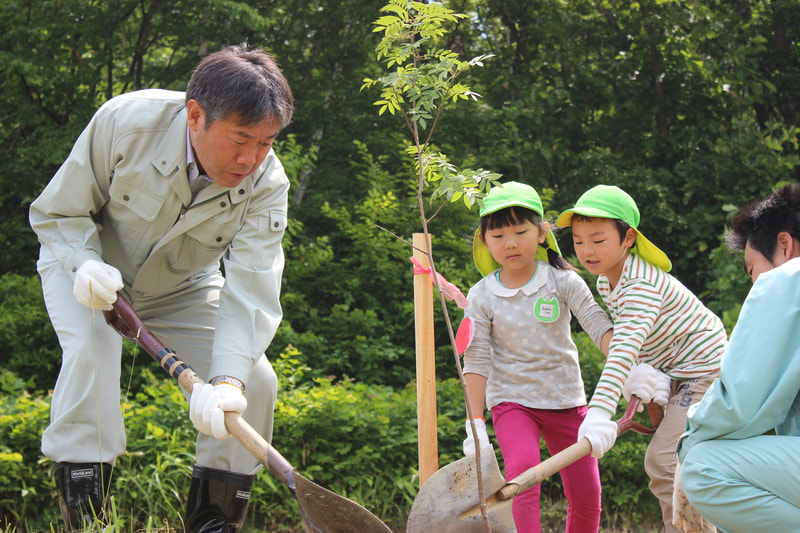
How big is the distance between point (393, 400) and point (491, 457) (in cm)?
232

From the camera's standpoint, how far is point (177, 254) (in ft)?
9.78

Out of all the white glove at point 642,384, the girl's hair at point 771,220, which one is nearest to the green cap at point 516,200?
the white glove at point 642,384

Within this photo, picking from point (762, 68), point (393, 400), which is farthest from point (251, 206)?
point (762, 68)

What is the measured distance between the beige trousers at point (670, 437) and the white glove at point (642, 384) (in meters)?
0.14

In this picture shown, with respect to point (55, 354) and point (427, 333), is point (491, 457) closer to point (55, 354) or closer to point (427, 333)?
point (427, 333)

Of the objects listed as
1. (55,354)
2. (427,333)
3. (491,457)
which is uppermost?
(427,333)

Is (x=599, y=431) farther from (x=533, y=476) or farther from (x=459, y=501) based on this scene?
(x=459, y=501)

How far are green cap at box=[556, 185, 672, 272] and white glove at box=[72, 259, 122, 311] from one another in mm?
1694

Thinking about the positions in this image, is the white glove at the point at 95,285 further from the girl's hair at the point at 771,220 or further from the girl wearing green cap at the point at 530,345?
the girl's hair at the point at 771,220

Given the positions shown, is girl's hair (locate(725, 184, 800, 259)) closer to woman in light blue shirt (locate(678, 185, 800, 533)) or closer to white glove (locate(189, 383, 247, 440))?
woman in light blue shirt (locate(678, 185, 800, 533))

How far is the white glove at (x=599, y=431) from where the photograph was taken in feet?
8.13

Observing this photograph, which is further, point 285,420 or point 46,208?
point 285,420

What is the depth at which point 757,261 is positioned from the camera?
2.59 m

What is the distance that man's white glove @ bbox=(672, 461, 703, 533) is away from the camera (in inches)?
97.7
